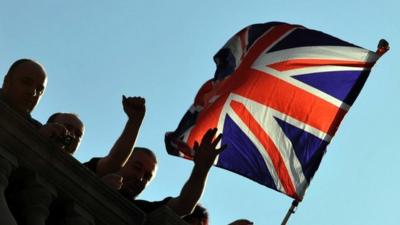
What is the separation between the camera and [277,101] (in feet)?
48.9

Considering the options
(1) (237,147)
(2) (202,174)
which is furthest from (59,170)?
(1) (237,147)

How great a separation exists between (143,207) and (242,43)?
23.6 feet

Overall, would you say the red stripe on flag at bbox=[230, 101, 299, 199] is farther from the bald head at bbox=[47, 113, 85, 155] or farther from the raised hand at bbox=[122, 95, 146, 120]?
the bald head at bbox=[47, 113, 85, 155]

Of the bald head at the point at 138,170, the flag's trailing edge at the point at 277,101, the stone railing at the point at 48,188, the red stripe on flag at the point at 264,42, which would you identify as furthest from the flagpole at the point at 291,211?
the stone railing at the point at 48,188

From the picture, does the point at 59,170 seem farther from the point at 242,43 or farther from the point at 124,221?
the point at 242,43

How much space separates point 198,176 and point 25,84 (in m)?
1.60

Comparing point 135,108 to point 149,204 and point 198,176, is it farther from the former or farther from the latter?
point 198,176

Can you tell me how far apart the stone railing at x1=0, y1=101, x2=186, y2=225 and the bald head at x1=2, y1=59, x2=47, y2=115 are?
1.33 metres

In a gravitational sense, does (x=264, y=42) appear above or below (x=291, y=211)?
above

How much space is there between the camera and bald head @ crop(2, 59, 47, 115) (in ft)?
27.3

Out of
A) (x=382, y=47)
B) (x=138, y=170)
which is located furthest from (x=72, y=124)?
(x=382, y=47)

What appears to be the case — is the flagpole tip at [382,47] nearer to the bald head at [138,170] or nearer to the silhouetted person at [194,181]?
the bald head at [138,170]

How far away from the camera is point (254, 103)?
14664 mm

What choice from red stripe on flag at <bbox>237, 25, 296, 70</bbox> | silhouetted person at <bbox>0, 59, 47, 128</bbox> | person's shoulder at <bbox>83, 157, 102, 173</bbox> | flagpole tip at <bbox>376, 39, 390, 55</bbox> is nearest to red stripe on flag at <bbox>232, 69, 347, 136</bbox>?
red stripe on flag at <bbox>237, 25, 296, 70</bbox>
